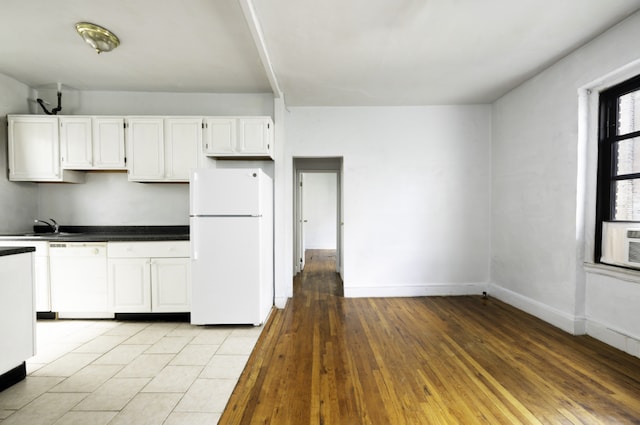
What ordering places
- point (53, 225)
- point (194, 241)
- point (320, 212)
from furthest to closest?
point (320, 212)
point (53, 225)
point (194, 241)

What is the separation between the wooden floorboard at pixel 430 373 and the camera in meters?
1.63

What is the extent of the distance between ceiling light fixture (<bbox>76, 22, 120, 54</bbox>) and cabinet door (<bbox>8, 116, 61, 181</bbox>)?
1.48m

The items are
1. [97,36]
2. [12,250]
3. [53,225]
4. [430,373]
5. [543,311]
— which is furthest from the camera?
[53,225]

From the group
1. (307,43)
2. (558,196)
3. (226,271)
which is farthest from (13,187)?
(558,196)

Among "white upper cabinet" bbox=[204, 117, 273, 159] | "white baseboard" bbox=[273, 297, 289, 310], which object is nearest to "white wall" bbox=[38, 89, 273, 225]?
"white upper cabinet" bbox=[204, 117, 273, 159]

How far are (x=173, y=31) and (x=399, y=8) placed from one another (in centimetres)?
190

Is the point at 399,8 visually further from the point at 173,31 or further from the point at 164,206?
the point at 164,206

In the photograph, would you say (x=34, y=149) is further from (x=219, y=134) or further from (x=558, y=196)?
(x=558, y=196)

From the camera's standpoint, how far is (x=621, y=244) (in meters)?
2.38

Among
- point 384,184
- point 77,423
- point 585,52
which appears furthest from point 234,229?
point 585,52

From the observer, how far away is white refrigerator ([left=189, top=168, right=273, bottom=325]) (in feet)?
9.41

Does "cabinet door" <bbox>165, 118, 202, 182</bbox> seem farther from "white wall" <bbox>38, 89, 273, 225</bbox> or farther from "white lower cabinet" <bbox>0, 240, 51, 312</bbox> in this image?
"white lower cabinet" <bbox>0, 240, 51, 312</bbox>

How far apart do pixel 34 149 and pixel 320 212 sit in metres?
6.77

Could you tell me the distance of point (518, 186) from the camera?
345 cm
